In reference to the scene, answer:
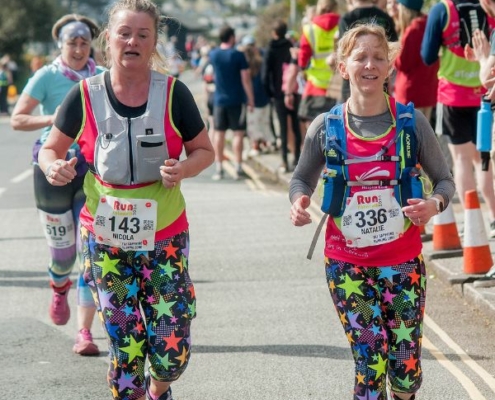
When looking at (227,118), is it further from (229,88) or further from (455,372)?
(455,372)

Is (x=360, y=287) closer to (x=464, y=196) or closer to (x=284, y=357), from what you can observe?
(x=284, y=357)

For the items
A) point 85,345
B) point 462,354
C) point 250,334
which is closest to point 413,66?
point 250,334

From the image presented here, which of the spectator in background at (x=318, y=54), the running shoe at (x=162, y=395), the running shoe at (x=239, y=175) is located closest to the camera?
the running shoe at (x=162, y=395)

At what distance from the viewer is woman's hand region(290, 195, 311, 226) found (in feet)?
15.9

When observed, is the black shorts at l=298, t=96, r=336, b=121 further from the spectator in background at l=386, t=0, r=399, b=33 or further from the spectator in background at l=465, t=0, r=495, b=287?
the spectator in background at l=465, t=0, r=495, b=287

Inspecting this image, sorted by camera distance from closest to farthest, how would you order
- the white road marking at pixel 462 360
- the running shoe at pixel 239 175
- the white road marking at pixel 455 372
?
the white road marking at pixel 455 372 → the white road marking at pixel 462 360 → the running shoe at pixel 239 175

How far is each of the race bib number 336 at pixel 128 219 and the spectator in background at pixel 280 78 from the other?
37.9 ft

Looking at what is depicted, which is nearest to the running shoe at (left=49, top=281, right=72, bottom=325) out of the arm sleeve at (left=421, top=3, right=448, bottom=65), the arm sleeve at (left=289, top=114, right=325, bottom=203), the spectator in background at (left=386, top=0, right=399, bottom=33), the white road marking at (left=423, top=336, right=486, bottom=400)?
the white road marking at (left=423, top=336, right=486, bottom=400)

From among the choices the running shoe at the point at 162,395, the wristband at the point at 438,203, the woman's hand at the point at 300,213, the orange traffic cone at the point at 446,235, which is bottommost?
the orange traffic cone at the point at 446,235

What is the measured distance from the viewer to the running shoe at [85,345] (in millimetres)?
7125

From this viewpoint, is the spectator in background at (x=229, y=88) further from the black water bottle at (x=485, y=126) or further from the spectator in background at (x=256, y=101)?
the black water bottle at (x=485, y=126)

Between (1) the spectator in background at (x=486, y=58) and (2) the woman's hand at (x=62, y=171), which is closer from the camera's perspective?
(2) the woman's hand at (x=62, y=171)

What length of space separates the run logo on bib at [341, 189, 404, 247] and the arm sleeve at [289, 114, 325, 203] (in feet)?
0.76

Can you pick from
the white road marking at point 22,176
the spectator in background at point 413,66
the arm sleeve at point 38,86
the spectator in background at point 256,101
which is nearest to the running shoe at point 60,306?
the arm sleeve at point 38,86
